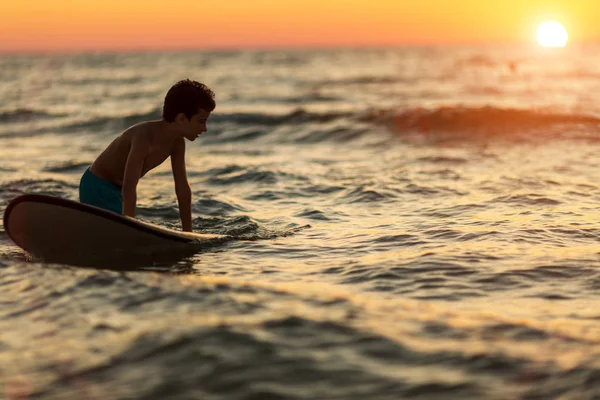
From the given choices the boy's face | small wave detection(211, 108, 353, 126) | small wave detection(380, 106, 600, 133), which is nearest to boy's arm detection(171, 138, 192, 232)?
the boy's face

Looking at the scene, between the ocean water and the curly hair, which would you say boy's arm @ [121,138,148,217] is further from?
the ocean water

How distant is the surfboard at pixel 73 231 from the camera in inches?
252

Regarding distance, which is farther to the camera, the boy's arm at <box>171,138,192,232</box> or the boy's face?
the boy's arm at <box>171,138,192,232</box>

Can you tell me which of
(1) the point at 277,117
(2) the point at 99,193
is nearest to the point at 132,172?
(2) the point at 99,193

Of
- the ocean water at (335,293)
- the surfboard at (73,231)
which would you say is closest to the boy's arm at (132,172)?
the surfboard at (73,231)

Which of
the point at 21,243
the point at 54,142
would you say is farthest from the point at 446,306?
the point at 54,142

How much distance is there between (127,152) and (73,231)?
36.9 inches

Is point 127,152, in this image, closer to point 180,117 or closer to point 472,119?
point 180,117

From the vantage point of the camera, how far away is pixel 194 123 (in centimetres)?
654

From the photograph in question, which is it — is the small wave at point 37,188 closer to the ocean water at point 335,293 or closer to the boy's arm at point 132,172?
the ocean water at point 335,293

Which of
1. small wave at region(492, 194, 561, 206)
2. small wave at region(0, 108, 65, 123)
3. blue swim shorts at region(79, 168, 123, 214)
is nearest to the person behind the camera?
blue swim shorts at region(79, 168, 123, 214)

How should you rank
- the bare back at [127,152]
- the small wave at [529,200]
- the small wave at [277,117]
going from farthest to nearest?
the small wave at [277,117] < the small wave at [529,200] < the bare back at [127,152]

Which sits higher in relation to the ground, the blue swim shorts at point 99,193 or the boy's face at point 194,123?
the boy's face at point 194,123

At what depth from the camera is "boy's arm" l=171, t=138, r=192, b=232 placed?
6.93 metres
